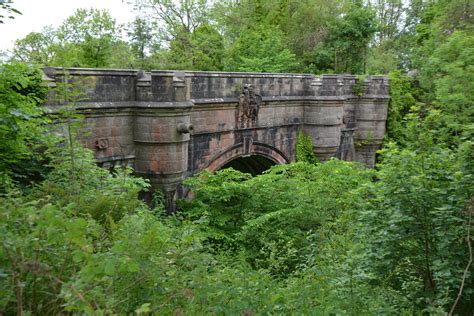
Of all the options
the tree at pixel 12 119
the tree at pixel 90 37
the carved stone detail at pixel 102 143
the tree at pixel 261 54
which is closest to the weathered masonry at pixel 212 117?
the carved stone detail at pixel 102 143

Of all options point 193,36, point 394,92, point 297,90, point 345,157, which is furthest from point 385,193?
point 193,36

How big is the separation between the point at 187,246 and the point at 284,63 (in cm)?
1904

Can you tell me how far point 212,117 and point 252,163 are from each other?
357 cm

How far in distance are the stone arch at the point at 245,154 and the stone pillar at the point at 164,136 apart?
185cm

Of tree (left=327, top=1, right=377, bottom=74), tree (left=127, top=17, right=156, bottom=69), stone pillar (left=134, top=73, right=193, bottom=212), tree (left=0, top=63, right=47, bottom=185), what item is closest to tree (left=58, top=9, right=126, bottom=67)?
tree (left=127, top=17, right=156, bottom=69)

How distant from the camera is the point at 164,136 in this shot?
408 inches

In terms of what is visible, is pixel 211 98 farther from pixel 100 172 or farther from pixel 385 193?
pixel 385 193

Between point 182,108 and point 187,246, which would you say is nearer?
point 187,246

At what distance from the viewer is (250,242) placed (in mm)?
9523

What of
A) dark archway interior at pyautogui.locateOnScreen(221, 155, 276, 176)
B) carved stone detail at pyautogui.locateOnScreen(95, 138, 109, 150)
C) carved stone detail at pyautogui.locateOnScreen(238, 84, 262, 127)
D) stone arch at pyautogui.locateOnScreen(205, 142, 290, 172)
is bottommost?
dark archway interior at pyautogui.locateOnScreen(221, 155, 276, 176)

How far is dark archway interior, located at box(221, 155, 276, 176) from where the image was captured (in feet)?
49.1

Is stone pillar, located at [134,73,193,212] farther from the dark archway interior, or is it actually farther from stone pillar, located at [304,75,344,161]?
stone pillar, located at [304,75,344,161]

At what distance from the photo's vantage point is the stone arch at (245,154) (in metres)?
12.6

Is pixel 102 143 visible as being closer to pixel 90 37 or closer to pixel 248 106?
pixel 248 106
